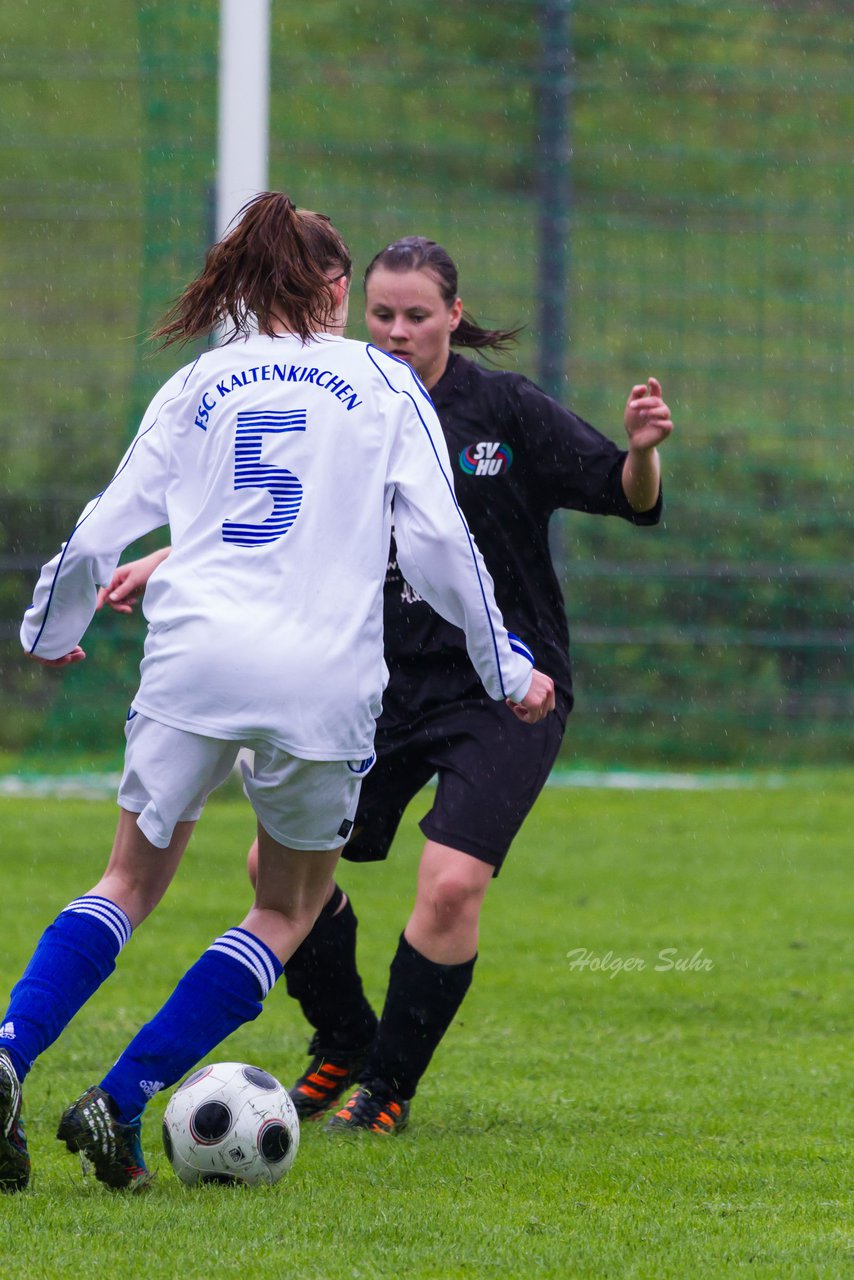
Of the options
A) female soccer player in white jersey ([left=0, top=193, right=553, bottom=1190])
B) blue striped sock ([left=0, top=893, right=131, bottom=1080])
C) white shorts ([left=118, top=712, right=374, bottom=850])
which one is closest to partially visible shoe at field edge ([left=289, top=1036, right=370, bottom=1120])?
female soccer player in white jersey ([left=0, top=193, right=553, bottom=1190])

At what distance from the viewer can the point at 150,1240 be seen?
294 cm

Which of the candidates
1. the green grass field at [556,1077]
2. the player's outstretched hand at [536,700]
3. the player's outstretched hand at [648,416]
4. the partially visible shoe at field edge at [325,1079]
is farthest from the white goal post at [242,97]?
the player's outstretched hand at [536,700]

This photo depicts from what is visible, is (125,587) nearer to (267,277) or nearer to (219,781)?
(219,781)

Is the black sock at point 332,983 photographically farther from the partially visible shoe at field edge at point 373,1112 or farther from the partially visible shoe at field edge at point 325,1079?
the partially visible shoe at field edge at point 373,1112

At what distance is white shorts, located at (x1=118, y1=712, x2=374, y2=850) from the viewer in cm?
321

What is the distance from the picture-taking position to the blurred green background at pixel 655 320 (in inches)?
442

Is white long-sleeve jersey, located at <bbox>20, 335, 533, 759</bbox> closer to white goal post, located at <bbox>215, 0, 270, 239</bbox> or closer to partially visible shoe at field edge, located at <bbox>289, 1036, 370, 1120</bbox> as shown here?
partially visible shoe at field edge, located at <bbox>289, 1036, 370, 1120</bbox>

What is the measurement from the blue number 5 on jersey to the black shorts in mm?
991

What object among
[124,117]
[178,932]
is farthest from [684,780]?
[124,117]

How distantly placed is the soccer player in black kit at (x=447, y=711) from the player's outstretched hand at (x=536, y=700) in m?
0.60

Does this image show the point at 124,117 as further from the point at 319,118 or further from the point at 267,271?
the point at 267,271

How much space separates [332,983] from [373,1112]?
1.28 ft

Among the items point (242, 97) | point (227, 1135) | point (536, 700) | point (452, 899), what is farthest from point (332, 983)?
point (242, 97)

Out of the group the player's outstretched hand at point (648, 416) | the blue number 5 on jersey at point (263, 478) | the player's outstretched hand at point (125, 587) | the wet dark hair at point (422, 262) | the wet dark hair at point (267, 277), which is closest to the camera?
the blue number 5 on jersey at point (263, 478)
